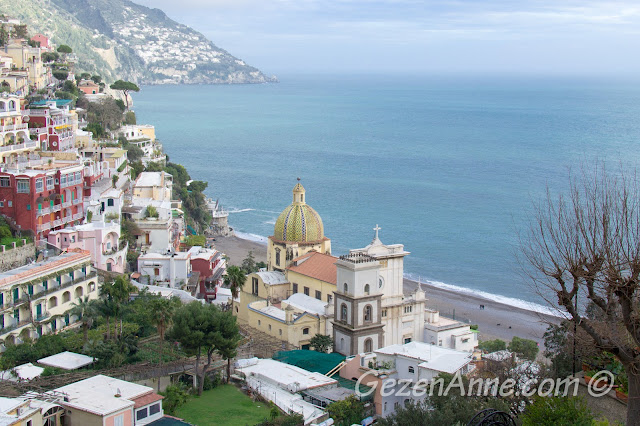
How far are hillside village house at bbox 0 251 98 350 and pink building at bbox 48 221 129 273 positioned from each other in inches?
143

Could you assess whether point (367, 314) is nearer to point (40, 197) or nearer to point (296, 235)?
point (296, 235)

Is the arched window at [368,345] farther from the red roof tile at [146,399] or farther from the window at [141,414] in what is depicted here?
the window at [141,414]

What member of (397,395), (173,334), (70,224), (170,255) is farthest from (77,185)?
(397,395)

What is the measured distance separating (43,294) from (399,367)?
53.9ft

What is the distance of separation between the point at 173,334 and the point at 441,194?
74.4 m

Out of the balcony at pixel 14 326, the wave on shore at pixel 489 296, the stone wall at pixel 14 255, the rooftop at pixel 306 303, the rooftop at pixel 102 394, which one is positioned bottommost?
the wave on shore at pixel 489 296

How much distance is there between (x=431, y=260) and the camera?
2963 inches

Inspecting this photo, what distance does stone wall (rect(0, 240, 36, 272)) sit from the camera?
40.3m

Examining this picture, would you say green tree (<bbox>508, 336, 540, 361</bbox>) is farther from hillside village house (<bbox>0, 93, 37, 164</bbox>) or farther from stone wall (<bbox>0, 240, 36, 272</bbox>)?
hillside village house (<bbox>0, 93, 37, 164</bbox>)

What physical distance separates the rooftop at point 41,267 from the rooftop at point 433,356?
1567 cm

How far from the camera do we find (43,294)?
122 feet

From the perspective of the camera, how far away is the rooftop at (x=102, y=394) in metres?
27.4

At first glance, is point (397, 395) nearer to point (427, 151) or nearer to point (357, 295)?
point (357, 295)

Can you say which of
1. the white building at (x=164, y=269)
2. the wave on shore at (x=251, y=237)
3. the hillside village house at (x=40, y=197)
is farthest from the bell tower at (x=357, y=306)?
the wave on shore at (x=251, y=237)
